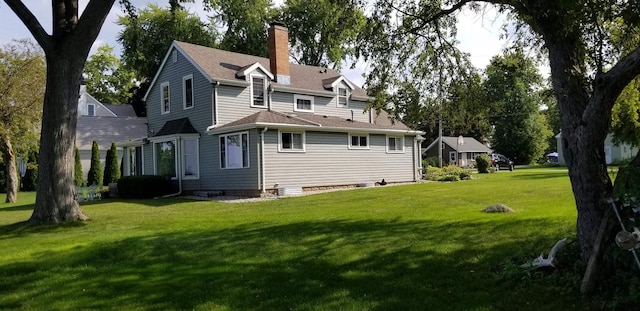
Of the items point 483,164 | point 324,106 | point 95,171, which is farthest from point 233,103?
point 483,164

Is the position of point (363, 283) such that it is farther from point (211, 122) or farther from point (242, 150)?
point (211, 122)

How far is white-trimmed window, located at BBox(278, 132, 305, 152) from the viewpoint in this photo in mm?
20547

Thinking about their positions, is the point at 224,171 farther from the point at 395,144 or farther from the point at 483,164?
the point at 483,164

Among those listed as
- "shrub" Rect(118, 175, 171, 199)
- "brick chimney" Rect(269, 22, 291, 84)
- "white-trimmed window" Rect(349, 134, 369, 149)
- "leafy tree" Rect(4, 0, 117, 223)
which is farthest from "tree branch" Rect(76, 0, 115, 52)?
"white-trimmed window" Rect(349, 134, 369, 149)

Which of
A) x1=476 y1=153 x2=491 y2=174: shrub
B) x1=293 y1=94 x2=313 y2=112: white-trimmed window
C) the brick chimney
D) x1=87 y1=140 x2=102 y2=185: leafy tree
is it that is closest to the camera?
the brick chimney

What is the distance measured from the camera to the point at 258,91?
23141 mm

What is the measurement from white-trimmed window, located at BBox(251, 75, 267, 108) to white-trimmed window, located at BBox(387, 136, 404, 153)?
266 inches

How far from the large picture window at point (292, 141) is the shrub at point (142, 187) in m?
5.85

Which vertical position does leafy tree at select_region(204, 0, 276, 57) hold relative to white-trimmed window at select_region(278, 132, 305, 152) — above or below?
above

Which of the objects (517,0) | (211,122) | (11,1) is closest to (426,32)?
(517,0)

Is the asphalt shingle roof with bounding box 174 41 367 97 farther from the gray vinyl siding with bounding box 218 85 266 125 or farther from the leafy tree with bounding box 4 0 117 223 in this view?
the leafy tree with bounding box 4 0 117 223

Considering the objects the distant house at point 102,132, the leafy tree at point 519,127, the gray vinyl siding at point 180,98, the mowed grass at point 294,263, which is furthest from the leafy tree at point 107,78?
the mowed grass at point 294,263

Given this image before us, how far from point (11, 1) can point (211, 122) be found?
429 inches

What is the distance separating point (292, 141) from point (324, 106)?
5567mm
